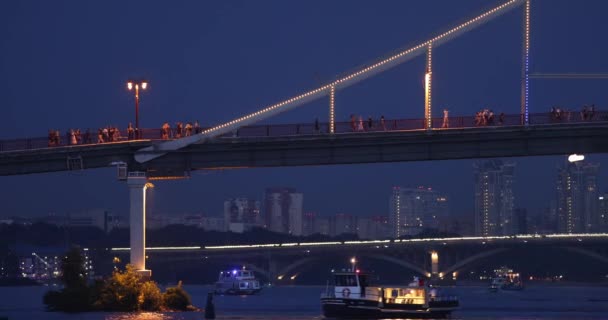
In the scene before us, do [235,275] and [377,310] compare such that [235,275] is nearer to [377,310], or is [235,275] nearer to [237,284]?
[237,284]

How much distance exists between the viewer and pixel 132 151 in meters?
87.8

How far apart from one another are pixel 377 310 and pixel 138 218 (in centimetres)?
1700

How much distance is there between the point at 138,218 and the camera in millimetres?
86250

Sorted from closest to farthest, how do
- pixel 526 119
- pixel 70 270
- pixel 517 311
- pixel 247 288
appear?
pixel 526 119, pixel 70 270, pixel 517 311, pixel 247 288

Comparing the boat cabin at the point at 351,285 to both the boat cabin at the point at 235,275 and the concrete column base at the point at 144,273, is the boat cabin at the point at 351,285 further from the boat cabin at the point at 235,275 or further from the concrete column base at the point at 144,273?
the boat cabin at the point at 235,275

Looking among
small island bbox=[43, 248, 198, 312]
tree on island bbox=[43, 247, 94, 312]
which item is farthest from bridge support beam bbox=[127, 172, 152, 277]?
tree on island bbox=[43, 247, 94, 312]

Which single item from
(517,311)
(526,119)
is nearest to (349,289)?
(526,119)

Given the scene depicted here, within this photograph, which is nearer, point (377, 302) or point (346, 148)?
point (346, 148)

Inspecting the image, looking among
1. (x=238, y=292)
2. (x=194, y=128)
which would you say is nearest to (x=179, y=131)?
(x=194, y=128)

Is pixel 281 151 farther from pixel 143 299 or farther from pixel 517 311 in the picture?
pixel 517 311

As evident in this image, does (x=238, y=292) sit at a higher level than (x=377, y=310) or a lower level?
lower

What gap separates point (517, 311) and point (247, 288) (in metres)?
66.9

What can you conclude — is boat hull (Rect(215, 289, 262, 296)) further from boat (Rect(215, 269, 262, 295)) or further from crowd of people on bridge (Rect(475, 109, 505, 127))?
crowd of people on bridge (Rect(475, 109, 505, 127))

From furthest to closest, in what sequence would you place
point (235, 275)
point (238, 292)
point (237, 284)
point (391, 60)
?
point (235, 275), point (237, 284), point (238, 292), point (391, 60)
